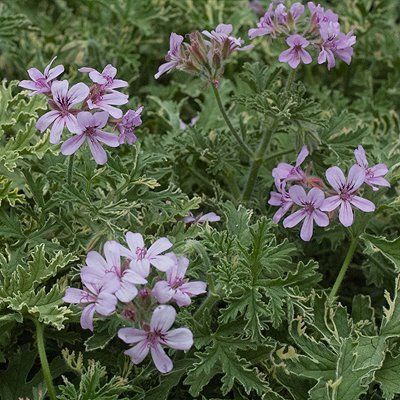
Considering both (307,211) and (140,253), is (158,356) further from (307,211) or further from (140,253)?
(307,211)

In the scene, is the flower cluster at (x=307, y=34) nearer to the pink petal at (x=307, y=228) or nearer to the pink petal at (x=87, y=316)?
the pink petal at (x=307, y=228)

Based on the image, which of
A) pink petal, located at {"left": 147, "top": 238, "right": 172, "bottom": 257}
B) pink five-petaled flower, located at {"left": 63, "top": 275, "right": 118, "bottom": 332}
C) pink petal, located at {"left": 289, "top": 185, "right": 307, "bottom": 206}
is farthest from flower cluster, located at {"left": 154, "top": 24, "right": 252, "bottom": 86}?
pink five-petaled flower, located at {"left": 63, "top": 275, "right": 118, "bottom": 332}

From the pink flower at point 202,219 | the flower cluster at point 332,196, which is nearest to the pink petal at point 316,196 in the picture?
the flower cluster at point 332,196

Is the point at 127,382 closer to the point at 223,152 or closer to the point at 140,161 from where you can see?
the point at 140,161

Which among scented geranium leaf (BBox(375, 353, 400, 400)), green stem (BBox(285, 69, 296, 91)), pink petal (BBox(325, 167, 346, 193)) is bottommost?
scented geranium leaf (BBox(375, 353, 400, 400))

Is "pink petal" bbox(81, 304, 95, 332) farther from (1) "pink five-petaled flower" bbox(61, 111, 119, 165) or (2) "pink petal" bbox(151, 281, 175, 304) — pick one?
(1) "pink five-petaled flower" bbox(61, 111, 119, 165)

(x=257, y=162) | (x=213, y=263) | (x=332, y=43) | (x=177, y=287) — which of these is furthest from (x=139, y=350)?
(x=332, y=43)
